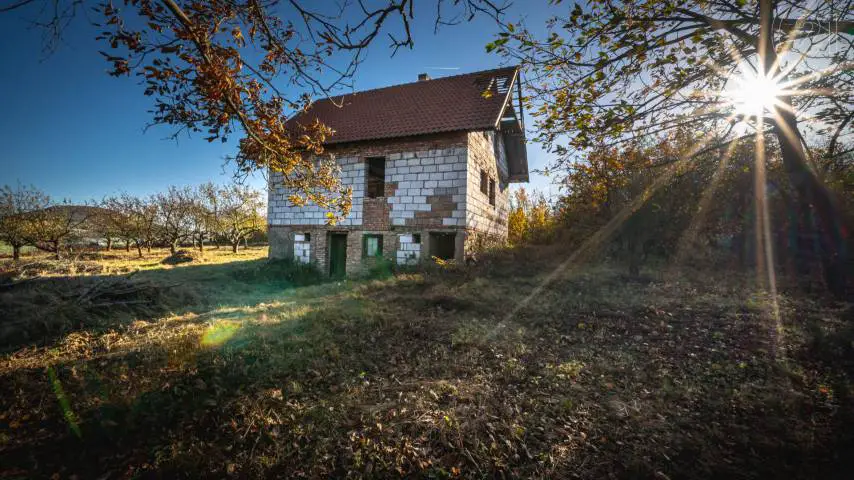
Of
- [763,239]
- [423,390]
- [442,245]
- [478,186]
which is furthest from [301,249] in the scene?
→ [763,239]

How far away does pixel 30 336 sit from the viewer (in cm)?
496

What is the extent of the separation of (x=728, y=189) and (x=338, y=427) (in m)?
15.7

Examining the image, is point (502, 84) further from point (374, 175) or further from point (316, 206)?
point (316, 206)

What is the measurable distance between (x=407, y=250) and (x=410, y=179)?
2.50 metres

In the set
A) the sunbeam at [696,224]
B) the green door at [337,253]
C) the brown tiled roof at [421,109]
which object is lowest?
the green door at [337,253]

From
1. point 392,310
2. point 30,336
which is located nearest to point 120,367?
point 30,336

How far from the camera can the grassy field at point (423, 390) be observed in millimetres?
2393

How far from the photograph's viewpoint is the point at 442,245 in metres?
12.2

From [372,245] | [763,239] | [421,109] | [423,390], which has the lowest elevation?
[423,390]

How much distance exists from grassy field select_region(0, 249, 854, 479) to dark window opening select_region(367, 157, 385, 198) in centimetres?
689

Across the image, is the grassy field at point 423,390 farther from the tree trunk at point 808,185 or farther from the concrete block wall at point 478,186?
the concrete block wall at point 478,186

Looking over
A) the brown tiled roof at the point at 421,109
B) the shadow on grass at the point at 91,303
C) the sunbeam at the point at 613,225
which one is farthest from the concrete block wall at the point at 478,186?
the shadow on grass at the point at 91,303

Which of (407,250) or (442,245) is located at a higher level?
(442,245)

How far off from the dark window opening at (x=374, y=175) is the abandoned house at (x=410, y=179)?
5 centimetres
